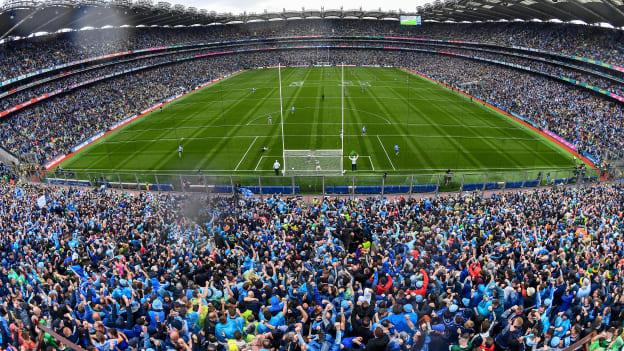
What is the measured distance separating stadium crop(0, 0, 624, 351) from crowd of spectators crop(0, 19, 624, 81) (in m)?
0.51

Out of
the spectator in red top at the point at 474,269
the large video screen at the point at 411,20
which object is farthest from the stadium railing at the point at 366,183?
the large video screen at the point at 411,20

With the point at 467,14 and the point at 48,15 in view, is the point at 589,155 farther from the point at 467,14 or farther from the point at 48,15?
the point at 48,15

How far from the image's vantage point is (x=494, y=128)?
134 ft

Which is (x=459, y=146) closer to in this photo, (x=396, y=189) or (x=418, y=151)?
(x=418, y=151)

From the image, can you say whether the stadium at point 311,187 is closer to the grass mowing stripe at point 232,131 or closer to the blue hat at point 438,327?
the blue hat at point 438,327

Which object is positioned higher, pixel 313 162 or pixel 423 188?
pixel 313 162

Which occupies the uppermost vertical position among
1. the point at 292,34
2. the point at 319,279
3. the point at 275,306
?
the point at 292,34

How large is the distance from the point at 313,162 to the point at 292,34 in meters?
76.3

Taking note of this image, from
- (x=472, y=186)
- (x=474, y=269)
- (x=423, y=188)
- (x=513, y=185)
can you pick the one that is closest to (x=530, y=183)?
(x=513, y=185)

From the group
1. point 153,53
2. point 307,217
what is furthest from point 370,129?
point 153,53

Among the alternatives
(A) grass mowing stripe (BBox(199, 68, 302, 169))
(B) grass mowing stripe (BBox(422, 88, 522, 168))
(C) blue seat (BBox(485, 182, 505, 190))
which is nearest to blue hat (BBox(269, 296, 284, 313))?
(C) blue seat (BBox(485, 182, 505, 190))

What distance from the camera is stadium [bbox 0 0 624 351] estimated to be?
7.81 meters

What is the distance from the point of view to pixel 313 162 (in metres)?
30.6

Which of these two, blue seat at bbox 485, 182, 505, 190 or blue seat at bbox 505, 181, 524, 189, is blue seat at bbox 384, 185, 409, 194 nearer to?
blue seat at bbox 485, 182, 505, 190
